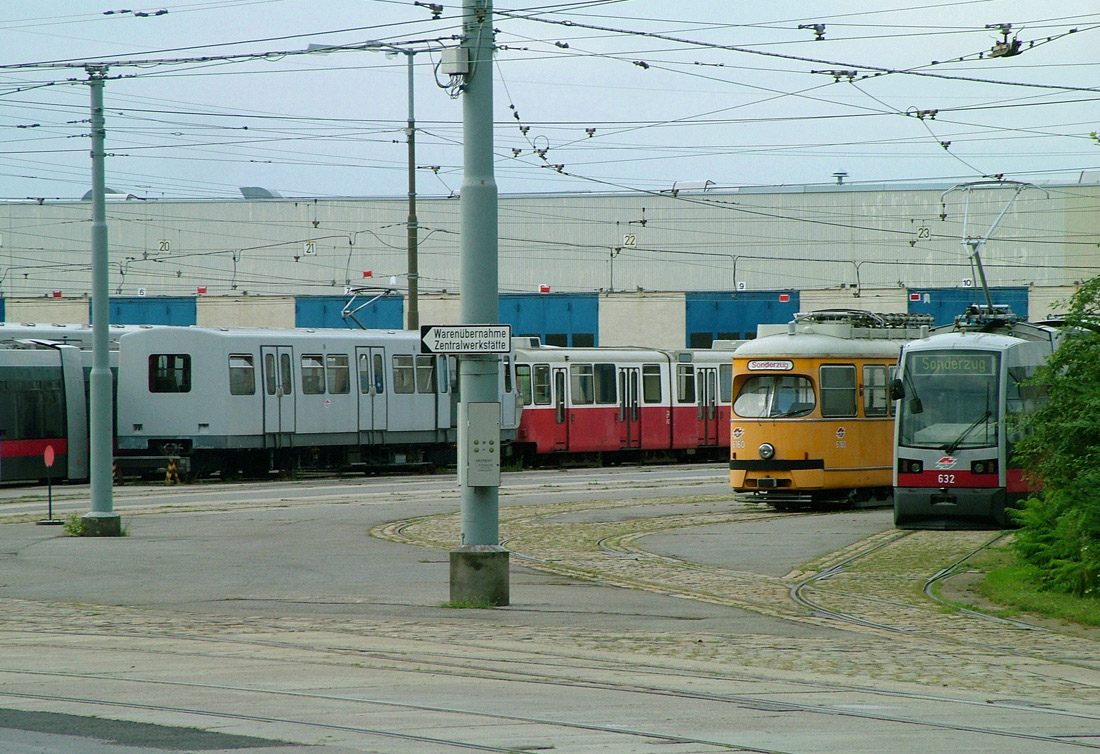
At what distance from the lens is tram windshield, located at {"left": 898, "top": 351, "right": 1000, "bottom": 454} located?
64.0 ft

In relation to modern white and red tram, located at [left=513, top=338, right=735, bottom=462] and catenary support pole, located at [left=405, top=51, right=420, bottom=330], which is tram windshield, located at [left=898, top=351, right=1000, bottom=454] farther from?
catenary support pole, located at [left=405, top=51, right=420, bottom=330]

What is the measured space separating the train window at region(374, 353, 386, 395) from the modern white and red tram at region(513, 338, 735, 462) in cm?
404

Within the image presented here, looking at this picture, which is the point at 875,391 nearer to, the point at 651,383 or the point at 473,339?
the point at 473,339

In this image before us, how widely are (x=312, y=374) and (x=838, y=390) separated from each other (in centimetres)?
1392

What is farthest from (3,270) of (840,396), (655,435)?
(840,396)

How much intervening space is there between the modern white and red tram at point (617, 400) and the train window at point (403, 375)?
313cm

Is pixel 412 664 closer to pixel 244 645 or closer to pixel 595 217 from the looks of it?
pixel 244 645

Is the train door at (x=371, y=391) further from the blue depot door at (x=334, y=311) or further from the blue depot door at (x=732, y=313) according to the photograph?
the blue depot door at (x=732, y=313)

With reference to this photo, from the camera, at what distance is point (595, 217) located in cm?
6253

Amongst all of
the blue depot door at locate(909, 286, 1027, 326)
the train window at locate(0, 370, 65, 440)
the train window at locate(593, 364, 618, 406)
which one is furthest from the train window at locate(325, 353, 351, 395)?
the blue depot door at locate(909, 286, 1027, 326)

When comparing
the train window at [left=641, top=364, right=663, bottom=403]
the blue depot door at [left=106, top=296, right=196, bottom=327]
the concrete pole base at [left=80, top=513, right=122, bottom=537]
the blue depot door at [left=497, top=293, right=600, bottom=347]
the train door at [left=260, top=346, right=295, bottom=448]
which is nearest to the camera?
the concrete pole base at [left=80, top=513, right=122, bottom=537]

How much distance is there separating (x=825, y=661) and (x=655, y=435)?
99.1ft

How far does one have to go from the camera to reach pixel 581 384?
126 ft

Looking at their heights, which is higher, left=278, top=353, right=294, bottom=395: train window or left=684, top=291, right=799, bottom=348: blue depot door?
left=684, top=291, right=799, bottom=348: blue depot door
